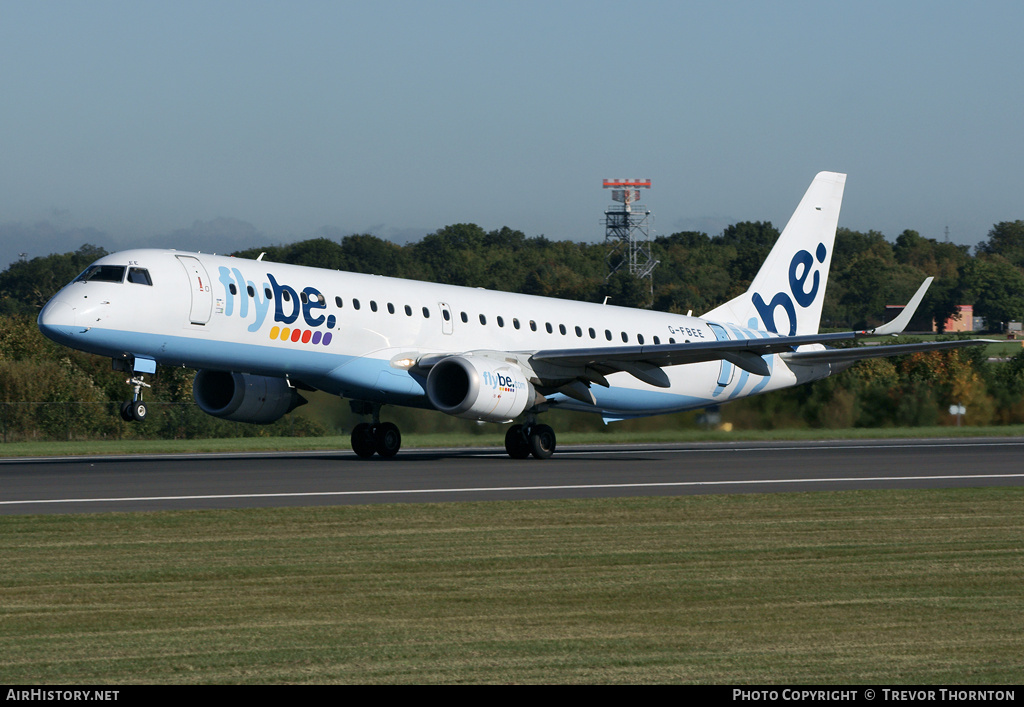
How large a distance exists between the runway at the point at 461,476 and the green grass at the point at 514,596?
266 cm

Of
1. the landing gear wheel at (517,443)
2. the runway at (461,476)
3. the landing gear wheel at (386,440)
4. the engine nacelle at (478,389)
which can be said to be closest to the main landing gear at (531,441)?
the landing gear wheel at (517,443)

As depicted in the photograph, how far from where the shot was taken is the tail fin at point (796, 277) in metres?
39.0

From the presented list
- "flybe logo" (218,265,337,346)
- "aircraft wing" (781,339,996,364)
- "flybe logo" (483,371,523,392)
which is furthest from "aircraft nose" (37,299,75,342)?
"aircraft wing" (781,339,996,364)

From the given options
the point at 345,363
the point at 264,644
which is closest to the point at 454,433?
the point at 345,363

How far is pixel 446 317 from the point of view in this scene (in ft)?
102

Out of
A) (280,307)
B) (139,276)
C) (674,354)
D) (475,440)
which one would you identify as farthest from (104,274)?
(674,354)

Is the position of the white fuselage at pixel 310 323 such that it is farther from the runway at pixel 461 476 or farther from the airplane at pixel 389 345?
the runway at pixel 461 476

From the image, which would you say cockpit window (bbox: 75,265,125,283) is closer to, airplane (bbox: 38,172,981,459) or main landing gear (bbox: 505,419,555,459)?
airplane (bbox: 38,172,981,459)

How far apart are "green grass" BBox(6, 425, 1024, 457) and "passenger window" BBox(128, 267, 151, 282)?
35.6 ft

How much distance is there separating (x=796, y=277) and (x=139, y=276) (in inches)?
821

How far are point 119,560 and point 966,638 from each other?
849 centimetres

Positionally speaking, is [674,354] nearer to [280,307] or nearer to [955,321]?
[280,307]

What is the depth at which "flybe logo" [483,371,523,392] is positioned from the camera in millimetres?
28344
